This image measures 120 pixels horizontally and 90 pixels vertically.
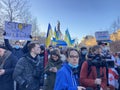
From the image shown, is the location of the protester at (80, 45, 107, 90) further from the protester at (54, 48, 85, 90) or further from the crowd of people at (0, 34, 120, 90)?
the protester at (54, 48, 85, 90)

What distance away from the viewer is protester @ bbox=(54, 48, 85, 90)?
14.5 ft

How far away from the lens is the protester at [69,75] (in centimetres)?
441

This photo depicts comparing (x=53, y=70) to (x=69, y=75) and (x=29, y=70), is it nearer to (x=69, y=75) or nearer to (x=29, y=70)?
(x=29, y=70)

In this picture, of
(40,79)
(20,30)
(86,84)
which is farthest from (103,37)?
(86,84)

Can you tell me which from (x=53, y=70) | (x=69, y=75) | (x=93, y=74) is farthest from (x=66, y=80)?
(x=53, y=70)

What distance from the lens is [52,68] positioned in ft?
23.1

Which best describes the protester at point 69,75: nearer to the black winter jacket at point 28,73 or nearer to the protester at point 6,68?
the black winter jacket at point 28,73

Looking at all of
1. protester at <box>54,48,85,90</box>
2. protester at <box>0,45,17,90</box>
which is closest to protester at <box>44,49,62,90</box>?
protester at <box>0,45,17,90</box>

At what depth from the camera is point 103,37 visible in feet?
57.7

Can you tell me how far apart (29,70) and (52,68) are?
0.65 m

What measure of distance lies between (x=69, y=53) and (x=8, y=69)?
7.68 feet

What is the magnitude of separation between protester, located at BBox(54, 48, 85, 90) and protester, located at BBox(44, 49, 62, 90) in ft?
7.68

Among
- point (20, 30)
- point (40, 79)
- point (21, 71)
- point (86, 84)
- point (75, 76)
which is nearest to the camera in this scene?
point (75, 76)

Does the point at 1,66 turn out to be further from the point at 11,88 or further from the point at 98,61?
the point at 98,61
